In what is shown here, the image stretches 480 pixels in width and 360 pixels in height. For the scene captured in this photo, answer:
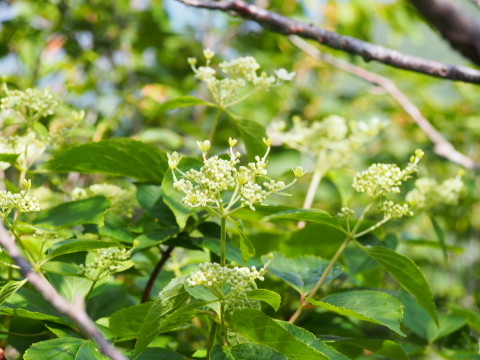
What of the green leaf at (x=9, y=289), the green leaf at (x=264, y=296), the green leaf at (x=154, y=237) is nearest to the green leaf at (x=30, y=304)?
the green leaf at (x=9, y=289)

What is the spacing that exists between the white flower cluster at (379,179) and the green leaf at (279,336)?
232 millimetres

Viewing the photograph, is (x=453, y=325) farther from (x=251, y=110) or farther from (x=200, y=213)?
(x=251, y=110)

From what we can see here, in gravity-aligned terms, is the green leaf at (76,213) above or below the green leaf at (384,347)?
above

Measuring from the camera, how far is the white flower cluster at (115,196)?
105 cm

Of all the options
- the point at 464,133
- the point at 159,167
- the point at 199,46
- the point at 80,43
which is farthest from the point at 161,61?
the point at 159,167

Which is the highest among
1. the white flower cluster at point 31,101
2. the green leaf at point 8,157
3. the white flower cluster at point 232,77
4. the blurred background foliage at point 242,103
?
the white flower cluster at point 232,77

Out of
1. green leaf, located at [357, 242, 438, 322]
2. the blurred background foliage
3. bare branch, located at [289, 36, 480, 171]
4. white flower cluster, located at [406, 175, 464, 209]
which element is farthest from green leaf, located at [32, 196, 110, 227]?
the blurred background foliage

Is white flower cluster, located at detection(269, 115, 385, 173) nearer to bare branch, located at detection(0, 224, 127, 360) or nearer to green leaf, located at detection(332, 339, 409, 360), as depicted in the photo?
green leaf, located at detection(332, 339, 409, 360)

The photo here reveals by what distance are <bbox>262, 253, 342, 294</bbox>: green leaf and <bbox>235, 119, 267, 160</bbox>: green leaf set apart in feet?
0.62

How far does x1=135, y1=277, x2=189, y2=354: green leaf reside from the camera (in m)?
0.67

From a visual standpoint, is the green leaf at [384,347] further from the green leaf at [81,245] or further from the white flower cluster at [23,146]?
the white flower cluster at [23,146]

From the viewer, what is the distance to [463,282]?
9.62 feet

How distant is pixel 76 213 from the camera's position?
0.92m

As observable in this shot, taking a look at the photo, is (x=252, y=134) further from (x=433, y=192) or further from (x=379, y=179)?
(x=433, y=192)
